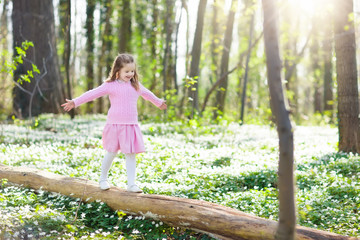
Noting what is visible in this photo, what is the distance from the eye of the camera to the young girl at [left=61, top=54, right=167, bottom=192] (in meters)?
5.71

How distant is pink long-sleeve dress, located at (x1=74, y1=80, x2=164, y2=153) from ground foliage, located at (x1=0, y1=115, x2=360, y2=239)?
0.91 meters

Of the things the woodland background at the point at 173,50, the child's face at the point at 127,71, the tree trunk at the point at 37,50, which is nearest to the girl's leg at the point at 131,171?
the child's face at the point at 127,71

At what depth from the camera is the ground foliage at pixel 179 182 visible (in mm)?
5102

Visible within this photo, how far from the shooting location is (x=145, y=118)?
18516 millimetres

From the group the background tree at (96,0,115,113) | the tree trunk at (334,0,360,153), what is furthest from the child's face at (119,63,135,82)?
the background tree at (96,0,115,113)

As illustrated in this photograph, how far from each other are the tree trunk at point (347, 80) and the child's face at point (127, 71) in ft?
19.3

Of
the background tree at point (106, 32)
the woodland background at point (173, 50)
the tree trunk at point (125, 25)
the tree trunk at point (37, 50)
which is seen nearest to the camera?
the woodland background at point (173, 50)

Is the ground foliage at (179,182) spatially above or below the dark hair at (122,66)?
below

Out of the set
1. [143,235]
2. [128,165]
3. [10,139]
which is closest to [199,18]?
[10,139]

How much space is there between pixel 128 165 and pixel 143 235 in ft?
3.84

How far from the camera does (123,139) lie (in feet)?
18.6

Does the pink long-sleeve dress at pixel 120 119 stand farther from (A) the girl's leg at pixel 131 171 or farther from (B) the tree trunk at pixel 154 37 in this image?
(B) the tree trunk at pixel 154 37

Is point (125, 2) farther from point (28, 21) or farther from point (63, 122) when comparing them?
point (63, 122)

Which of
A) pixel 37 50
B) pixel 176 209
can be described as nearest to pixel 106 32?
pixel 37 50
